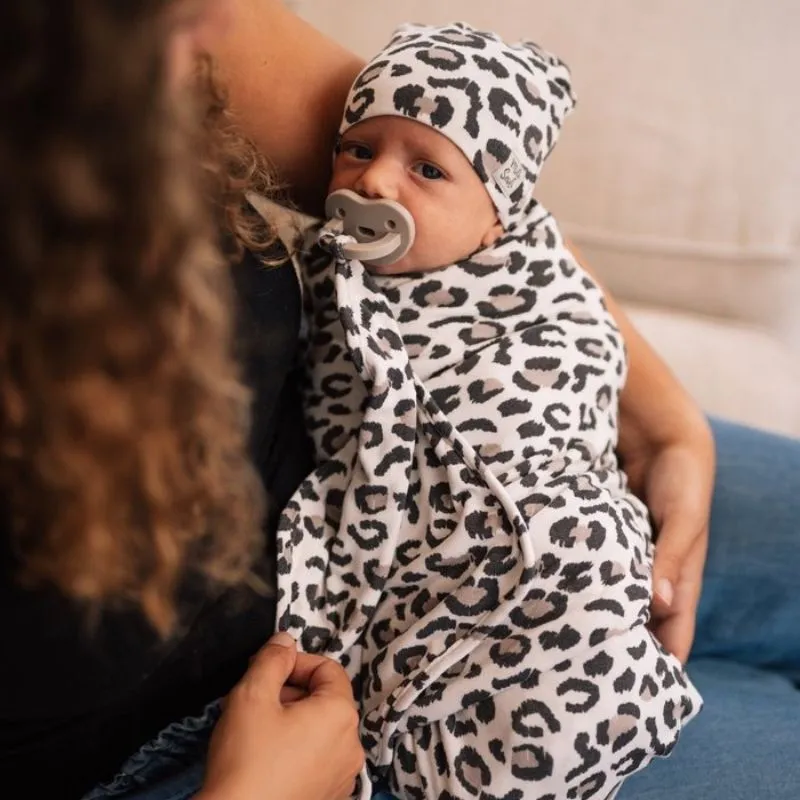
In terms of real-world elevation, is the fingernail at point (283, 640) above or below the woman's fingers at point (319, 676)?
above

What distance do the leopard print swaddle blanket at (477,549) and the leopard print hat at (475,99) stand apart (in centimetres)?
7

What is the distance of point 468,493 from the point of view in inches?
27.5

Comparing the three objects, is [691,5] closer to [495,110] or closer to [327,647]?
[495,110]

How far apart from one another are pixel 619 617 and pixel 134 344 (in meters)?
0.41

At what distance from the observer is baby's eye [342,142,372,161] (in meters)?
0.74

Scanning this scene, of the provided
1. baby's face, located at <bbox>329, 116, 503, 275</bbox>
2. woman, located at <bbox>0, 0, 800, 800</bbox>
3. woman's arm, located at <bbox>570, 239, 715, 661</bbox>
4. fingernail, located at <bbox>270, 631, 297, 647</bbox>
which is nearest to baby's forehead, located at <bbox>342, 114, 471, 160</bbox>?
baby's face, located at <bbox>329, 116, 503, 275</bbox>

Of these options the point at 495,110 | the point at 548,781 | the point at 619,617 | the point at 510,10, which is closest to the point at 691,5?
the point at 510,10

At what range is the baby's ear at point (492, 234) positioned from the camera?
772 mm

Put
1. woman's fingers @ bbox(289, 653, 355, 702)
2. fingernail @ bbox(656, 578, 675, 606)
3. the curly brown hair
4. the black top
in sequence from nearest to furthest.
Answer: the curly brown hair < the black top < woman's fingers @ bbox(289, 653, 355, 702) < fingernail @ bbox(656, 578, 675, 606)

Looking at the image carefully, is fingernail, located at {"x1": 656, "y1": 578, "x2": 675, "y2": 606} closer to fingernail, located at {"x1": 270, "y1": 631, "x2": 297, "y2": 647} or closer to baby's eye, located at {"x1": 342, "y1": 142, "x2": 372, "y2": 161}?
fingernail, located at {"x1": 270, "y1": 631, "x2": 297, "y2": 647}

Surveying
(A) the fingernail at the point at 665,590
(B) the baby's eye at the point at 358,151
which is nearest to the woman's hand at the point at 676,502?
(A) the fingernail at the point at 665,590

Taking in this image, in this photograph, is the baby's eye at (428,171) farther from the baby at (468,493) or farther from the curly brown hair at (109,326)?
the curly brown hair at (109,326)

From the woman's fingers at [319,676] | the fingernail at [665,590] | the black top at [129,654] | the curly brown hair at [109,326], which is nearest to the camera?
the curly brown hair at [109,326]

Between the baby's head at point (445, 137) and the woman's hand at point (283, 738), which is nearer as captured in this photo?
the woman's hand at point (283, 738)
